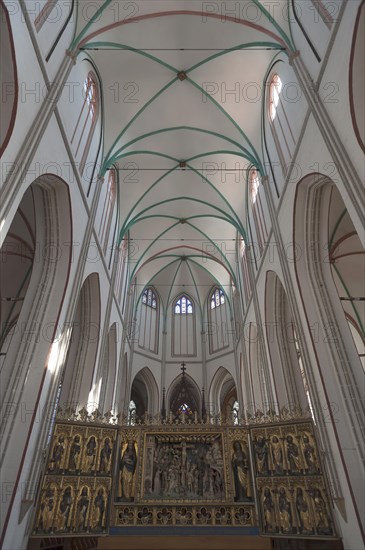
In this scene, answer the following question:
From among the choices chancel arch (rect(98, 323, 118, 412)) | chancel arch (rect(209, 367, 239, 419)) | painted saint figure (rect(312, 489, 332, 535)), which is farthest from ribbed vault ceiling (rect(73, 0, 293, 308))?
painted saint figure (rect(312, 489, 332, 535))

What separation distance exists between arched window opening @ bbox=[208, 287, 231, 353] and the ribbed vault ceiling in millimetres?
4930

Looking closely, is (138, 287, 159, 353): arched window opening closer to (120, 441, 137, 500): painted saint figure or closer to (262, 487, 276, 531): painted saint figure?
(120, 441, 137, 500): painted saint figure

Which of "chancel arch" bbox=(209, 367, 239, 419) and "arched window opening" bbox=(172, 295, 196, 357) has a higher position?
"arched window opening" bbox=(172, 295, 196, 357)

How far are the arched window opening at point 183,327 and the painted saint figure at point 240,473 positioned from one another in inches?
661

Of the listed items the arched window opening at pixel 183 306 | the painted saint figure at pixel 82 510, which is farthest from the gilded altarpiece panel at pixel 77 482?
the arched window opening at pixel 183 306

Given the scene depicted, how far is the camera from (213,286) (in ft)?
81.5

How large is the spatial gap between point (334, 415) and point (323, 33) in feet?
24.7

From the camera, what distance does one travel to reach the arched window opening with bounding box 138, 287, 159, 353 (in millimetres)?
22922

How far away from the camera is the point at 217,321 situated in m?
23.9

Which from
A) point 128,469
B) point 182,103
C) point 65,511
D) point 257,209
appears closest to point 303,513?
point 128,469

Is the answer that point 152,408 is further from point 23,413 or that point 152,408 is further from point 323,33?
point 323,33

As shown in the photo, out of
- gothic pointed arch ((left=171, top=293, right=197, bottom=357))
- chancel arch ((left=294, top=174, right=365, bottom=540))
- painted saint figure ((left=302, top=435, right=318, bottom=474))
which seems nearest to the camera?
painted saint figure ((left=302, top=435, right=318, bottom=474))

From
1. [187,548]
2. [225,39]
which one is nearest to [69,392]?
[187,548]

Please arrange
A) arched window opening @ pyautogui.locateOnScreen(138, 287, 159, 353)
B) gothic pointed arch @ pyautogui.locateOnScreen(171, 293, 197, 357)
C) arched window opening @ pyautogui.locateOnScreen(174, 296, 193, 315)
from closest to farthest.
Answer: arched window opening @ pyautogui.locateOnScreen(138, 287, 159, 353), gothic pointed arch @ pyautogui.locateOnScreen(171, 293, 197, 357), arched window opening @ pyautogui.locateOnScreen(174, 296, 193, 315)
